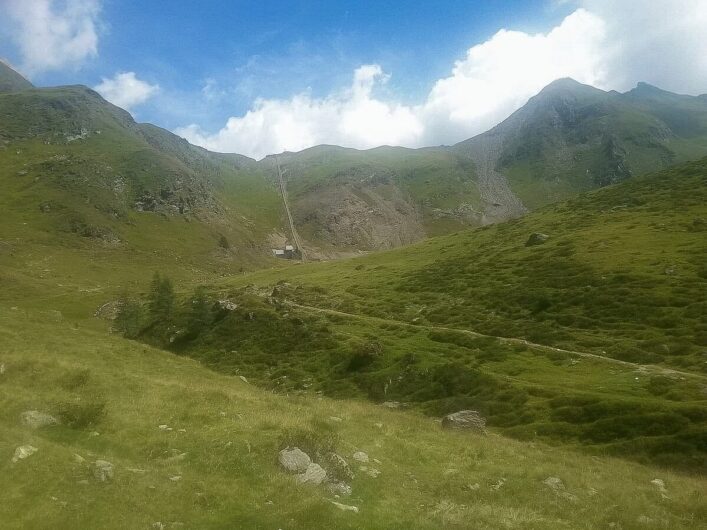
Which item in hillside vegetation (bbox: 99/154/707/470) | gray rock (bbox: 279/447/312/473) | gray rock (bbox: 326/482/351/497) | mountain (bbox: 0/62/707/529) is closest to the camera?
mountain (bbox: 0/62/707/529)

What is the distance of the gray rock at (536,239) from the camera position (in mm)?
99875

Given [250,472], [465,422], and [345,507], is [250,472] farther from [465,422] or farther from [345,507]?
[465,422]

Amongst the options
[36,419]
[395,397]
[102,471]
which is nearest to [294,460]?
[102,471]

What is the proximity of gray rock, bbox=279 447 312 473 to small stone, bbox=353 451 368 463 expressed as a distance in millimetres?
2663

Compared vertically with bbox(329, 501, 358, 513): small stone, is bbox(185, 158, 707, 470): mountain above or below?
below

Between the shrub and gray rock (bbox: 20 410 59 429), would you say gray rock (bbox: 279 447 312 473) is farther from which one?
gray rock (bbox: 20 410 59 429)

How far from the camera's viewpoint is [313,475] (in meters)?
18.0

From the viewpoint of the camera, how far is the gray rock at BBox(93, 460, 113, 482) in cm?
1582

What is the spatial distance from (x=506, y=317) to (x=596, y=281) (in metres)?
14.9

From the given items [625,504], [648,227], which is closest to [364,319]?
[625,504]

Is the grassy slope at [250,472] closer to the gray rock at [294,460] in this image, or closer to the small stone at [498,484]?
the small stone at [498,484]

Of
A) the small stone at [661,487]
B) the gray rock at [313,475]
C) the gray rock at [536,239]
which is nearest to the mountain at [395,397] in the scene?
the gray rock at [313,475]

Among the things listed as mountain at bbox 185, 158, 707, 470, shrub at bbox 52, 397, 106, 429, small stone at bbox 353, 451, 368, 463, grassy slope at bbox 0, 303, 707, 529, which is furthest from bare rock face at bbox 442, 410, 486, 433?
shrub at bbox 52, 397, 106, 429

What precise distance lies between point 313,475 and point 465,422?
1792 cm
